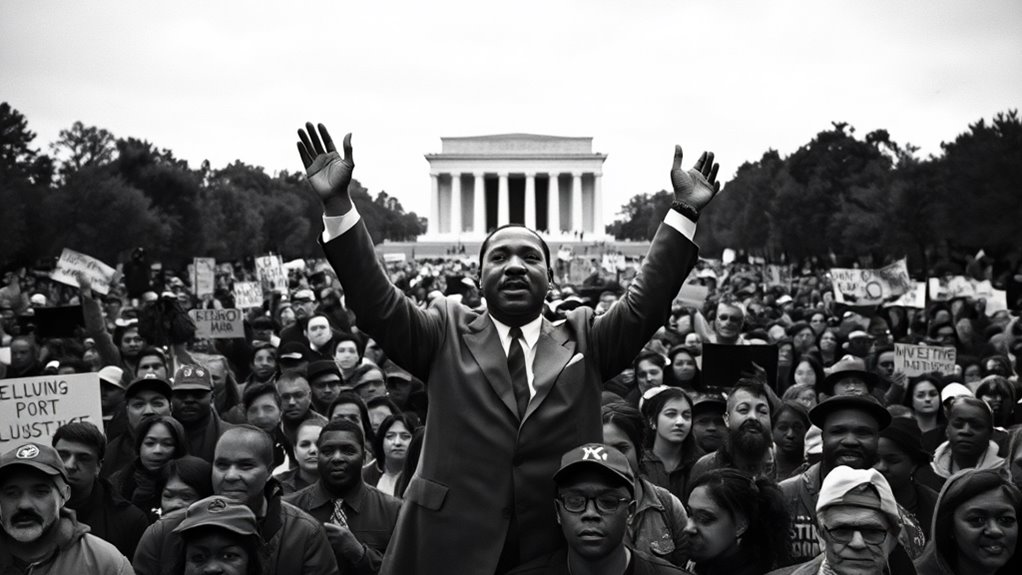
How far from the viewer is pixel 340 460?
22.9ft

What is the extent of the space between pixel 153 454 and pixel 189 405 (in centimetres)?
139

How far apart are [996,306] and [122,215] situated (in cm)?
3439

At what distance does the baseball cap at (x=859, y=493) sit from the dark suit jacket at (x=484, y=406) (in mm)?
988

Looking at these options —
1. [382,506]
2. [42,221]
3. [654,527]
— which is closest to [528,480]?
[654,527]

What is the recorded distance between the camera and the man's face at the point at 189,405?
8.77m

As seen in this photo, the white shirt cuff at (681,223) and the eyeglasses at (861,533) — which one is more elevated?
the white shirt cuff at (681,223)

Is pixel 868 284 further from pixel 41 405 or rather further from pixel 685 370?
pixel 41 405

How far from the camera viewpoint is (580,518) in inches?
174

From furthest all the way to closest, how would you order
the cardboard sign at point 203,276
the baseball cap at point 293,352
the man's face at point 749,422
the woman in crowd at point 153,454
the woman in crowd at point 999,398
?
the cardboard sign at point 203,276
the baseball cap at point 293,352
the woman in crowd at point 999,398
the man's face at point 749,422
the woman in crowd at point 153,454

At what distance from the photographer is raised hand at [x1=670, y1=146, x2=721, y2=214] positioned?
4652 mm

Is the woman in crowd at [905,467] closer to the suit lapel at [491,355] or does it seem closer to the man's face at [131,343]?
the suit lapel at [491,355]

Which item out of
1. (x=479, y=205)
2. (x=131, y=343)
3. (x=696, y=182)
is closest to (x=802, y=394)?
(x=696, y=182)

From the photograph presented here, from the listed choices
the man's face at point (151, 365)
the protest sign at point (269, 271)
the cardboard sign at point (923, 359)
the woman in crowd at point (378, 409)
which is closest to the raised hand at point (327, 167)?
the woman in crowd at point (378, 409)

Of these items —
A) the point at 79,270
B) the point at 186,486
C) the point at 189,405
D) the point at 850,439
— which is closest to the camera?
the point at 850,439
